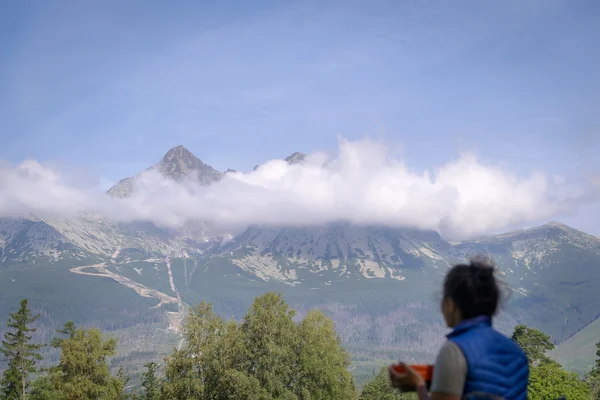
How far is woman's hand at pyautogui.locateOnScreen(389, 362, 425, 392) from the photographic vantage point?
3.29 meters

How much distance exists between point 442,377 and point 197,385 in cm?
2961

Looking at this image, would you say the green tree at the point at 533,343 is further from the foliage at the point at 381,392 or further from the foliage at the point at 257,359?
the foliage at the point at 257,359

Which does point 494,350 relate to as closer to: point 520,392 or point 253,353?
point 520,392

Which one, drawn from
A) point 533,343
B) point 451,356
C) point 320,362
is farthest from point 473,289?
point 533,343

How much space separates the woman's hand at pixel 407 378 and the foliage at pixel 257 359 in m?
28.3

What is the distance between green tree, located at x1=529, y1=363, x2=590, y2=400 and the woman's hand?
3874 centimetres

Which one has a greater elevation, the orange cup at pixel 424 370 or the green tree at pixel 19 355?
the orange cup at pixel 424 370

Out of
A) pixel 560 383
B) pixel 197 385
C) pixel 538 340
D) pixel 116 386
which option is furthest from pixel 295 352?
pixel 538 340

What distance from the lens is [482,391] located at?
3.29 m

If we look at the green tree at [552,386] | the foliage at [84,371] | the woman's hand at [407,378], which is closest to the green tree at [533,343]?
the green tree at [552,386]

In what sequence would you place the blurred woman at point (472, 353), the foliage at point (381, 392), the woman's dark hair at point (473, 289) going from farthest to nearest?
1. the foliage at point (381, 392)
2. the woman's dark hair at point (473, 289)
3. the blurred woman at point (472, 353)

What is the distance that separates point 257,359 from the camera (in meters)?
32.4

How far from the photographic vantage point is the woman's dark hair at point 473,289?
3.63 m

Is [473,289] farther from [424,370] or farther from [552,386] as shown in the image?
[552,386]
